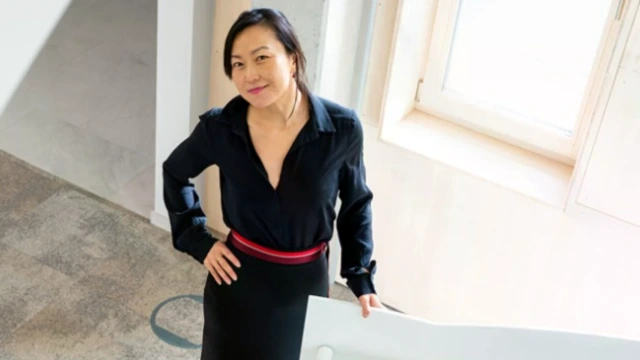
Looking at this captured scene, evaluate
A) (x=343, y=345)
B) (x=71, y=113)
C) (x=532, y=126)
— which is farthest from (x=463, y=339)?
(x=71, y=113)

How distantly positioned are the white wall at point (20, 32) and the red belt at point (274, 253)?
3.51ft

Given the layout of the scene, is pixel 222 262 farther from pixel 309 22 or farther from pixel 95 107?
pixel 95 107

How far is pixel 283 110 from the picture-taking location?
6.21 feet

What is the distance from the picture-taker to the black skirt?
6.62 feet

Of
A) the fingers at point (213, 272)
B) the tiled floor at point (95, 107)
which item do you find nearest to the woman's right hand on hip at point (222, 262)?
the fingers at point (213, 272)

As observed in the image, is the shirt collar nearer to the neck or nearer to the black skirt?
the neck

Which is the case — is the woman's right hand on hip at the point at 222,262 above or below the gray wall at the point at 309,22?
below

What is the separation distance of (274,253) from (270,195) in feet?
0.50

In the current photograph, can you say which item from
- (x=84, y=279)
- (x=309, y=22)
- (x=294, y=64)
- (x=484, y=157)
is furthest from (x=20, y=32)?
(x=84, y=279)

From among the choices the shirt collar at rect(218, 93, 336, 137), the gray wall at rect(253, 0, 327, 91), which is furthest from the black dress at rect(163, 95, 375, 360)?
the gray wall at rect(253, 0, 327, 91)

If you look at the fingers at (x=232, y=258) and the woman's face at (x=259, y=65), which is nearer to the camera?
the woman's face at (x=259, y=65)

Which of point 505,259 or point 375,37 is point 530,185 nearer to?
point 505,259

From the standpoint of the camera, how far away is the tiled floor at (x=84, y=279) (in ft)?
9.67

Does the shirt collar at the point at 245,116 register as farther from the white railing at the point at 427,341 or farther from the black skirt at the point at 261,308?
the white railing at the point at 427,341
